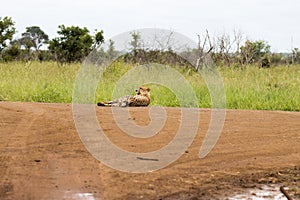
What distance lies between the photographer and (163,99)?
8.44 meters

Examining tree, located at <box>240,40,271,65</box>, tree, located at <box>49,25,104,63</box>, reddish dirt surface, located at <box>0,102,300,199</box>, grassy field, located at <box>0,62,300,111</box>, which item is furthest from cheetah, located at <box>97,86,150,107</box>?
tree, located at <box>49,25,104,63</box>

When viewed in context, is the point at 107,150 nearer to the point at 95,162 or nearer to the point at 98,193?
the point at 95,162

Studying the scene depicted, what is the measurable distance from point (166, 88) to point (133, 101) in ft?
6.71

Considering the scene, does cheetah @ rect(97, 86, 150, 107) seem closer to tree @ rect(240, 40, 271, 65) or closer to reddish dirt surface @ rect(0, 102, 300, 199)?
reddish dirt surface @ rect(0, 102, 300, 199)

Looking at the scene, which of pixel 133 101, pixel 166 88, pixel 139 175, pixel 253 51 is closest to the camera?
pixel 139 175

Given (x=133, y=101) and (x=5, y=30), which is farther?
(x=5, y=30)

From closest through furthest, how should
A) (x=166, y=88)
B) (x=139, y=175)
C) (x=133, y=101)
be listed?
(x=139, y=175) < (x=133, y=101) < (x=166, y=88)

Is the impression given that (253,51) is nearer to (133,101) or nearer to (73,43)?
(73,43)

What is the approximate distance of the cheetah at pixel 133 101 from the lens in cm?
708

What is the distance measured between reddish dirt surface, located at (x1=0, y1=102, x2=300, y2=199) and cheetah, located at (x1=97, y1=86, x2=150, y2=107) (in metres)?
1.20

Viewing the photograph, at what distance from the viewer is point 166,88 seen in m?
9.22

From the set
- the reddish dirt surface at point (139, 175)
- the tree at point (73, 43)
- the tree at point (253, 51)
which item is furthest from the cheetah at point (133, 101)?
the tree at point (73, 43)

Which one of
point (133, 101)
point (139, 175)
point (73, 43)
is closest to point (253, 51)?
point (73, 43)

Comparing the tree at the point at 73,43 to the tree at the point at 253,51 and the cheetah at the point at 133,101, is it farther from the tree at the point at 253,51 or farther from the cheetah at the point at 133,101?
the cheetah at the point at 133,101
